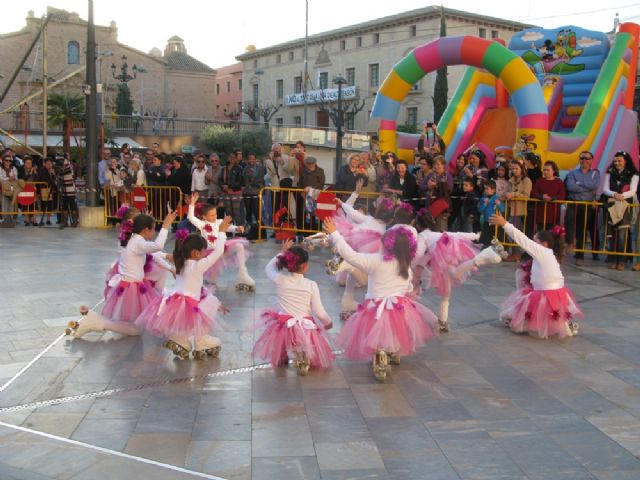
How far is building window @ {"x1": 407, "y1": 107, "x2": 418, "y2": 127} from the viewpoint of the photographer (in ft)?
195

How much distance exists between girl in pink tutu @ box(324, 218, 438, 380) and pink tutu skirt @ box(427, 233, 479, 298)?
3.18ft

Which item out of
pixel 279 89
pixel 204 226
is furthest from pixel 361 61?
pixel 204 226

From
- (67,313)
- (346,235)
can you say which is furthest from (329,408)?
(67,313)

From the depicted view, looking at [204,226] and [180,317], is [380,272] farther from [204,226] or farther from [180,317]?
[204,226]

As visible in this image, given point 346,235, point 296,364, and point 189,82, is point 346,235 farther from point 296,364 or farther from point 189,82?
point 189,82

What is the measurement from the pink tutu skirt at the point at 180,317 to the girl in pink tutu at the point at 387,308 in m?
1.17

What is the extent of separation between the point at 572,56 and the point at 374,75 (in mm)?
46921

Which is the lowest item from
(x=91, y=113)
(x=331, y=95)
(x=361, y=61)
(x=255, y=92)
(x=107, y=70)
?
(x=91, y=113)

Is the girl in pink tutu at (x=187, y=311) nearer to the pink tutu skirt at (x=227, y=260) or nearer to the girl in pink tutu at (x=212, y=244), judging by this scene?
the girl in pink tutu at (x=212, y=244)

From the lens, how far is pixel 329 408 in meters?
5.25

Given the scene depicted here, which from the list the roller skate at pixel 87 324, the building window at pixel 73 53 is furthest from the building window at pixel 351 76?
the roller skate at pixel 87 324

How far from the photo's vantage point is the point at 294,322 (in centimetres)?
604

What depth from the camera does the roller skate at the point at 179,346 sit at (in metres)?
6.31

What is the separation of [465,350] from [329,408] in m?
2.11
